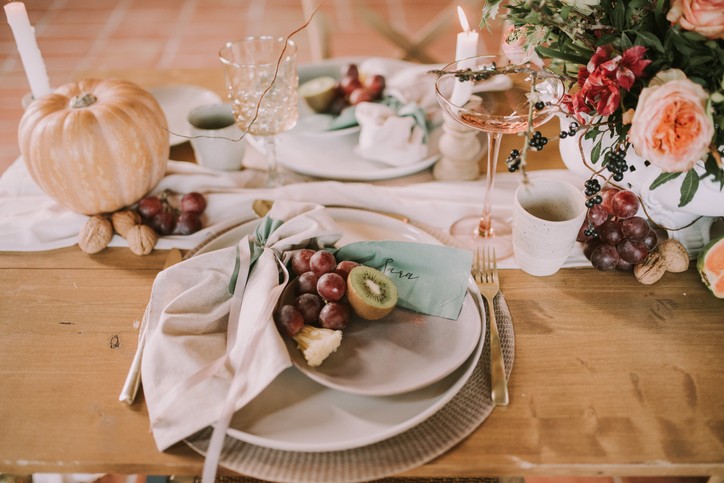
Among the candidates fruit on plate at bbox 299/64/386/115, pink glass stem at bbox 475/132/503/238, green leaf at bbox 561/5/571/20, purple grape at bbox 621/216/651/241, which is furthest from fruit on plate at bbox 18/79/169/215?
purple grape at bbox 621/216/651/241

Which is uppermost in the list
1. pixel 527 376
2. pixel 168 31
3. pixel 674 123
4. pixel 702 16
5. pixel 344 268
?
pixel 702 16

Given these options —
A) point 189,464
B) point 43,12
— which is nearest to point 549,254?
point 189,464

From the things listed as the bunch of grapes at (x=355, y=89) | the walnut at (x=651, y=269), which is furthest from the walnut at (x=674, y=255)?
Answer: the bunch of grapes at (x=355, y=89)

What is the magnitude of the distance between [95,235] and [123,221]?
5 centimetres

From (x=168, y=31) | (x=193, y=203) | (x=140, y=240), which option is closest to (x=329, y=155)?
(x=193, y=203)

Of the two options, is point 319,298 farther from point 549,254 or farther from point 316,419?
point 549,254

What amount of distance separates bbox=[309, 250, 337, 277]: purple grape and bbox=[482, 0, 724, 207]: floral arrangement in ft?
1.25

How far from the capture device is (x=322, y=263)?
796 millimetres

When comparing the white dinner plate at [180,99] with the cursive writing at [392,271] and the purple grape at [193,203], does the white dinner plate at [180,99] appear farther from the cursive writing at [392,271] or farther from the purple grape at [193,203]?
the cursive writing at [392,271]

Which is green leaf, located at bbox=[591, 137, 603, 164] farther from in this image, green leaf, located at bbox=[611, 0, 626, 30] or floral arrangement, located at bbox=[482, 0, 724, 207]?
green leaf, located at bbox=[611, 0, 626, 30]

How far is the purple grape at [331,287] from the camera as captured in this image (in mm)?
762

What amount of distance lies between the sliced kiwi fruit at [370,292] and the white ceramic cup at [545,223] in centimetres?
23

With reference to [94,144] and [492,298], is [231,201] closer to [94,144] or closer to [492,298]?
[94,144]

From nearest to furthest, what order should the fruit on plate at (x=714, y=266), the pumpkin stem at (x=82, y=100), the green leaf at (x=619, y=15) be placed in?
the green leaf at (x=619, y=15)
the fruit on plate at (x=714, y=266)
the pumpkin stem at (x=82, y=100)
